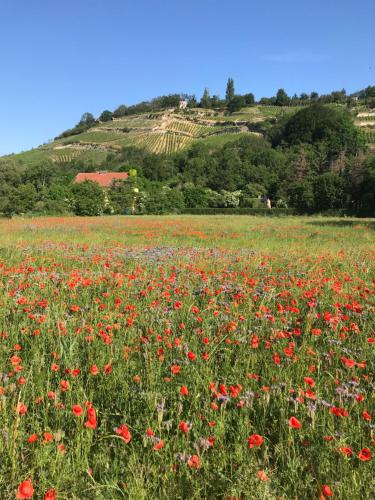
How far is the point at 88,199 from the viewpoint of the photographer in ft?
193

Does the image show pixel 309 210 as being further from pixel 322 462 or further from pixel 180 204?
pixel 322 462

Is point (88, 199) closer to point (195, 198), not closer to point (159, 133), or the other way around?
point (195, 198)

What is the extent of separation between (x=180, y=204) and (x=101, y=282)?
66212 millimetres

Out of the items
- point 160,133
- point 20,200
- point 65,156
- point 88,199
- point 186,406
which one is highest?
point 160,133

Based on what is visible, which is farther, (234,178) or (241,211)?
(234,178)

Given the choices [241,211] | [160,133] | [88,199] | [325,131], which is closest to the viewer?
[88,199]

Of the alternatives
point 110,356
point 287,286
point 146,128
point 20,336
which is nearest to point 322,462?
point 110,356

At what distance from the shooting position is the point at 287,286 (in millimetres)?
A: 6051

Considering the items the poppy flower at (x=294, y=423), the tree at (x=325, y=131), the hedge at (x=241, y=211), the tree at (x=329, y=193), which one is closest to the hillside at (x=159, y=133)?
the tree at (x=325, y=131)

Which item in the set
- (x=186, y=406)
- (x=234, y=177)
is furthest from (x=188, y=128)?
(x=186, y=406)

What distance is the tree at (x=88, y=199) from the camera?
58406mm

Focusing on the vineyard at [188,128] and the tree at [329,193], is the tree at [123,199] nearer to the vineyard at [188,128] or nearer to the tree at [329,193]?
the tree at [329,193]

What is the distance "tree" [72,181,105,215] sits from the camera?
5841cm

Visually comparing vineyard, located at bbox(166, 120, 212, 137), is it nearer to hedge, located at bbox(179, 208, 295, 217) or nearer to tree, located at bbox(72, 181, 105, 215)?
hedge, located at bbox(179, 208, 295, 217)
